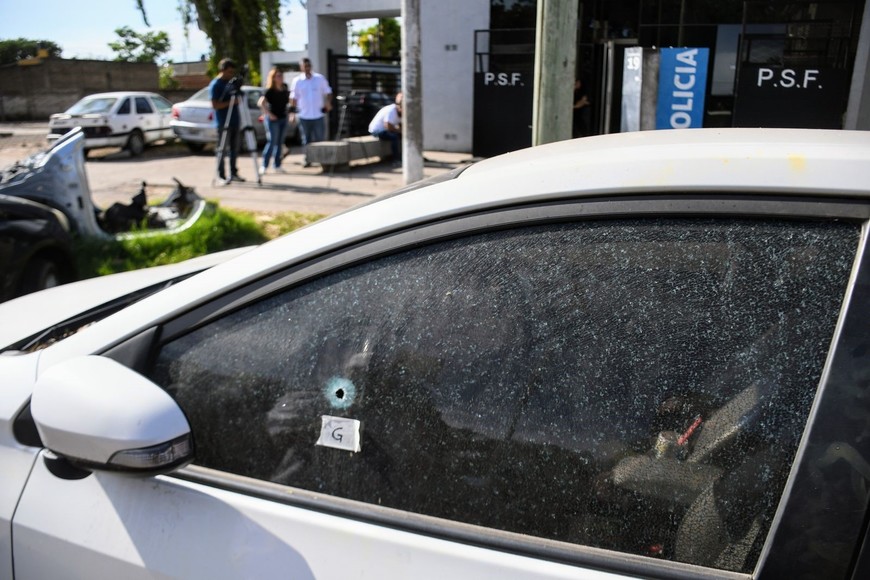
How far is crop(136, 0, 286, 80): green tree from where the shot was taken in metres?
27.3

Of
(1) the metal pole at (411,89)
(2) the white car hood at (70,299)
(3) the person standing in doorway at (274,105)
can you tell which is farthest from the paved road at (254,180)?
(2) the white car hood at (70,299)

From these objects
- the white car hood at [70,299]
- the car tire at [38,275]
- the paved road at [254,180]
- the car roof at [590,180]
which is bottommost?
the paved road at [254,180]

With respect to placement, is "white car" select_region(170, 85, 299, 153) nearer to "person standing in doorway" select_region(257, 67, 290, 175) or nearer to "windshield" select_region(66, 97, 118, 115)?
"windshield" select_region(66, 97, 118, 115)

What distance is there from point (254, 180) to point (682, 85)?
766cm

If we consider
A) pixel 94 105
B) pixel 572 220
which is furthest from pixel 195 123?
pixel 572 220

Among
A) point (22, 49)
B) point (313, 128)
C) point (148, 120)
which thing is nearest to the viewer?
point (313, 128)

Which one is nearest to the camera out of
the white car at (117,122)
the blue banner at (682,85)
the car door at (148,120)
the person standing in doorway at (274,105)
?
the blue banner at (682,85)

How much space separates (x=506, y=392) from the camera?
1.37 meters

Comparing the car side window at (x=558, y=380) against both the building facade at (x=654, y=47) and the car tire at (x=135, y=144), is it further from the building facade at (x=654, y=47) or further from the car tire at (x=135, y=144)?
the car tire at (x=135, y=144)

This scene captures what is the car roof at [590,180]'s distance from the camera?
122 centimetres

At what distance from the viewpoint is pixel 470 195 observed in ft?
4.65

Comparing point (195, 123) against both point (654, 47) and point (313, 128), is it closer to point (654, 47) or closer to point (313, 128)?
point (313, 128)

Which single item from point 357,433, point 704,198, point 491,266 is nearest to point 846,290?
point 704,198

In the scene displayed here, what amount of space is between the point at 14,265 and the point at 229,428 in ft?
14.0
